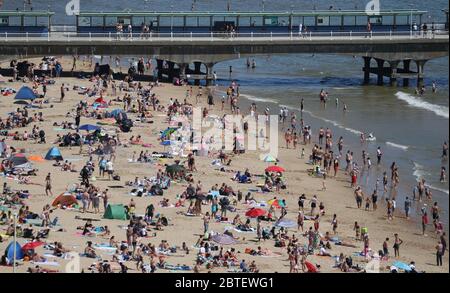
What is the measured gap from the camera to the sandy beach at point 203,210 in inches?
1503

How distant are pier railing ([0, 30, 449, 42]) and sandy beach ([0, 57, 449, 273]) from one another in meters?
13.1

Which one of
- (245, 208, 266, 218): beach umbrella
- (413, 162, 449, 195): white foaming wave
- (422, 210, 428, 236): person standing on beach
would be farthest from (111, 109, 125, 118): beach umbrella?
(422, 210, 428, 236): person standing on beach

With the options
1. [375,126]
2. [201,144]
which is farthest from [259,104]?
[201,144]

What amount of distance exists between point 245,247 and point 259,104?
3302cm

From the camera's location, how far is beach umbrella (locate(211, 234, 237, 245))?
39.6 m

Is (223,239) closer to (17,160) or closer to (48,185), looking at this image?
(48,185)

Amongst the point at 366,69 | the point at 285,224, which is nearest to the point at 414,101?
the point at 366,69

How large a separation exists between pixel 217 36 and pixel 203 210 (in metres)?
34.6

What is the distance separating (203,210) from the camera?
146ft

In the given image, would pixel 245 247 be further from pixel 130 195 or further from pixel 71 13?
pixel 71 13

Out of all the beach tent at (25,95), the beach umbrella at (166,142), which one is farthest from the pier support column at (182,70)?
the beach umbrella at (166,142)

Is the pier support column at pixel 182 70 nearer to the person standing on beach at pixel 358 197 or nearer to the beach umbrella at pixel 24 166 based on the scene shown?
the beach umbrella at pixel 24 166

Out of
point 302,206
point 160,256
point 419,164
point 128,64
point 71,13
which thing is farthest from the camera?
point 71,13

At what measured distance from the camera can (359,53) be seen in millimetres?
79000
